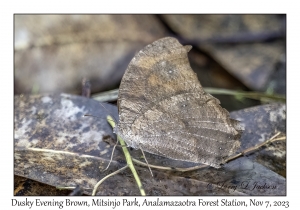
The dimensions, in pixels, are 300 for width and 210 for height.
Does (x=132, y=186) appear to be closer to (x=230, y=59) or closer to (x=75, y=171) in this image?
(x=75, y=171)

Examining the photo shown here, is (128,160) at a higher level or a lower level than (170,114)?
lower

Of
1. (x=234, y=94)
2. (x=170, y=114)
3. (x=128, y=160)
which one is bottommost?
(x=128, y=160)

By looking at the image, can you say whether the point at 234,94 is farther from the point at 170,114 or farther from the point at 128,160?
the point at 128,160

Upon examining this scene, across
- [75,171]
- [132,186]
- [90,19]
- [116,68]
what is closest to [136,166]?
[132,186]

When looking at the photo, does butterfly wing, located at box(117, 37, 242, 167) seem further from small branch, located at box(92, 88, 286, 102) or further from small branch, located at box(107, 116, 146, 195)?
small branch, located at box(92, 88, 286, 102)

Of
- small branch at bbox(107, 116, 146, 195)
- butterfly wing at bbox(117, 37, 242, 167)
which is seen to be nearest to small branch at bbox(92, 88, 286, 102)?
small branch at bbox(107, 116, 146, 195)

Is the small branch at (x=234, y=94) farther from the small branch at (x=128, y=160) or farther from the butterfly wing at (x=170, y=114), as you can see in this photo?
the butterfly wing at (x=170, y=114)

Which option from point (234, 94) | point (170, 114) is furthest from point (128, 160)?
point (234, 94)

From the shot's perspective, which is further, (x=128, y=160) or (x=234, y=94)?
(x=234, y=94)
